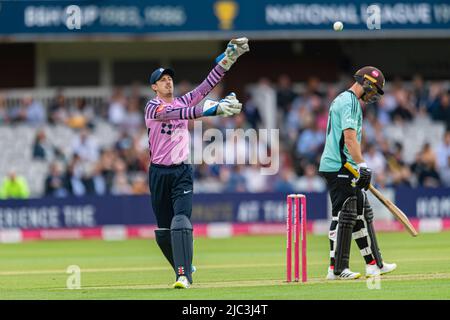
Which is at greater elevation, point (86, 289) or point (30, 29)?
point (30, 29)

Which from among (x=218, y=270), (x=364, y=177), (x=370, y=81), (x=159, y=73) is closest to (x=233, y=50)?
(x=159, y=73)

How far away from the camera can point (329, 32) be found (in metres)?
25.5

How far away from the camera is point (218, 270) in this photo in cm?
1341

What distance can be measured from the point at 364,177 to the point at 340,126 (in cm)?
56

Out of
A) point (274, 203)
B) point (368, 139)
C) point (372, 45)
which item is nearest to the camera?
point (274, 203)

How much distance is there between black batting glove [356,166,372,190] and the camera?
36.1ft

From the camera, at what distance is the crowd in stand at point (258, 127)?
76.6 ft

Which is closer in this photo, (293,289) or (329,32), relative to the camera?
(293,289)

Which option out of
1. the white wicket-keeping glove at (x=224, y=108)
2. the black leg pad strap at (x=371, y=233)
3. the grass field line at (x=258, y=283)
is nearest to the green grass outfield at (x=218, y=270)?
the grass field line at (x=258, y=283)

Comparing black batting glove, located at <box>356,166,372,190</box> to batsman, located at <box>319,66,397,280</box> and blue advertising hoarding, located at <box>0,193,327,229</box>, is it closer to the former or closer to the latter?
batsman, located at <box>319,66,397,280</box>

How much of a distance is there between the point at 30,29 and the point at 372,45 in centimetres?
866

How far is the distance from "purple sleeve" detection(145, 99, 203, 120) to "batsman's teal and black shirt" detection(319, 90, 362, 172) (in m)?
1.46

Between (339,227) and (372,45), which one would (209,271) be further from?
(372,45)

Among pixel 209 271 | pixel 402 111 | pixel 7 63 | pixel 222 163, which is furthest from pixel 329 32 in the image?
pixel 209 271
